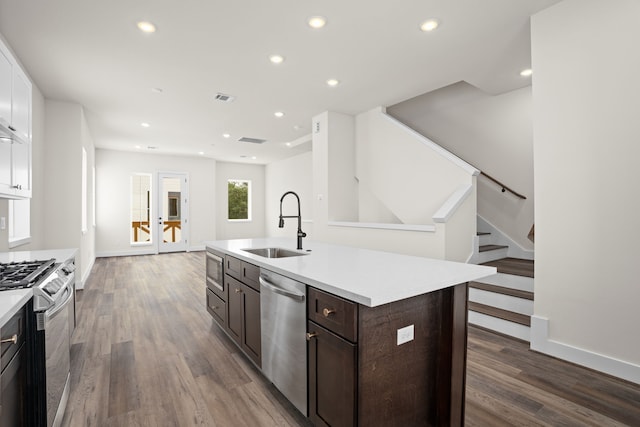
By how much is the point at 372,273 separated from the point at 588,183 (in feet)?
6.33

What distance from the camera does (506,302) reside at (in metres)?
3.12

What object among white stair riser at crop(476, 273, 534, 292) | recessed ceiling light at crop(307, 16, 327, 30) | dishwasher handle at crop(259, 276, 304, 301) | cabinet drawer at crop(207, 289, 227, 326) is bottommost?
cabinet drawer at crop(207, 289, 227, 326)

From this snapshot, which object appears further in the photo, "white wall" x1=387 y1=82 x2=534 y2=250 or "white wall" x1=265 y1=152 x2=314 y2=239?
"white wall" x1=265 y1=152 x2=314 y2=239

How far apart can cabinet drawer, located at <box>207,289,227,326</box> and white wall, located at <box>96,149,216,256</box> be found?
245 inches

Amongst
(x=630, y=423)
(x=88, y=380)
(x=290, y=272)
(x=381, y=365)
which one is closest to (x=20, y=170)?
(x=88, y=380)

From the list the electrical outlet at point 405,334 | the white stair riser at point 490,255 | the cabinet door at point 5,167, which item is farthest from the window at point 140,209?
the electrical outlet at point 405,334

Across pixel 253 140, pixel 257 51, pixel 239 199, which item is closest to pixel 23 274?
pixel 257 51

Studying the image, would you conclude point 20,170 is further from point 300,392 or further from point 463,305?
point 463,305

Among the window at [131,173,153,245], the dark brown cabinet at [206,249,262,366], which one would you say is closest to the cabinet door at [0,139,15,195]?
the dark brown cabinet at [206,249,262,366]

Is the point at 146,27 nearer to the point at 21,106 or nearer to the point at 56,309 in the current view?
the point at 21,106

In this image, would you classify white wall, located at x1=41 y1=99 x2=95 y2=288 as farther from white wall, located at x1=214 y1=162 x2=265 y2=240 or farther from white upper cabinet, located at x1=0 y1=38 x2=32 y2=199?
white wall, located at x1=214 y1=162 x2=265 y2=240

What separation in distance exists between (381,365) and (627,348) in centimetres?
201

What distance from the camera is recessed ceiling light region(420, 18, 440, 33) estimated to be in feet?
9.05

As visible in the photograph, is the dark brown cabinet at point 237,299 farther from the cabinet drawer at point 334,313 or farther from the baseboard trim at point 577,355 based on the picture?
the baseboard trim at point 577,355
